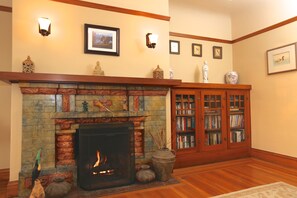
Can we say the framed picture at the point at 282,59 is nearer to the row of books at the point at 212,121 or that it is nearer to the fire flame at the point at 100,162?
the row of books at the point at 212,121

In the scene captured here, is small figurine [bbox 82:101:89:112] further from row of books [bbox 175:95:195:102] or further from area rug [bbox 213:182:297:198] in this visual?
area rug [bbox 213:182:297:198]

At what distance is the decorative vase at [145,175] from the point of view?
8.16ft

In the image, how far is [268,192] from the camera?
→ 2.23 metres

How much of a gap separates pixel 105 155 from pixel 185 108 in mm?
1495

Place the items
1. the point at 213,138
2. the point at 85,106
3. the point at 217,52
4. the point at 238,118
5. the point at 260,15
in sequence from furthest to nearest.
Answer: the point at 217,52 → the point at 238,118 → the point at 260,15 → the point at 213,138 → the point at 85,106

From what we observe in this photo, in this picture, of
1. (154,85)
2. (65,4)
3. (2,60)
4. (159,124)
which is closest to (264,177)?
(159,124)

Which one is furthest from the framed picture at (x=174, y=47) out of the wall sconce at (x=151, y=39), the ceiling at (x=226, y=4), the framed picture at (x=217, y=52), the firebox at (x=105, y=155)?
the firebox at (x=105, y=155)

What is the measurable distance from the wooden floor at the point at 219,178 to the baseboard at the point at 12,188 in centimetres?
23

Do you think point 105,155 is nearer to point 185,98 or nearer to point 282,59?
point 185,98

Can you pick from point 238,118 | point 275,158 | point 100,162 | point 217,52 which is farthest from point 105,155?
point 217,52

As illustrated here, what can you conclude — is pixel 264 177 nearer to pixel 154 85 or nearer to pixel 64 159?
pixel 154 85

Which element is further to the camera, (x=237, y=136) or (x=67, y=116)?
(x=237, y=136)

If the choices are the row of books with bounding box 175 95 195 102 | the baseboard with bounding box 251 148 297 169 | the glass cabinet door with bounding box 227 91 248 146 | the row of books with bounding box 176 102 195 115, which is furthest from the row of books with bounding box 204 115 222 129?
the baseboard with bounding box 251 148 297 169

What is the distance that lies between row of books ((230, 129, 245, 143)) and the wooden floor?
0.39 meters
